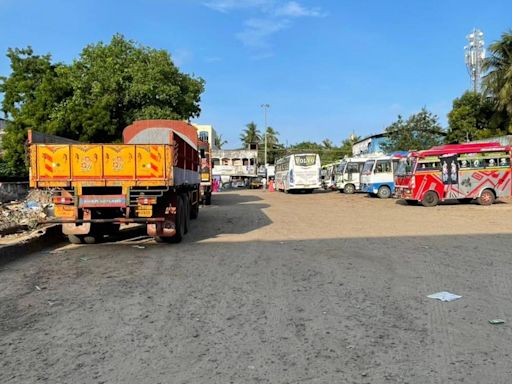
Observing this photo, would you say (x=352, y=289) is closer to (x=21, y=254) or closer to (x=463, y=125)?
(x=21, y=254)

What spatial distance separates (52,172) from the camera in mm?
9547

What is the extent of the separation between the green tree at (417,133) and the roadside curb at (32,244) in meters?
38.1

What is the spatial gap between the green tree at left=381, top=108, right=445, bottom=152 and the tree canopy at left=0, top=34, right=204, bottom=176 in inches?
829

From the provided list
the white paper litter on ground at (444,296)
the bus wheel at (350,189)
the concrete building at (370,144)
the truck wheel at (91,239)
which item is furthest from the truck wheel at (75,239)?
the concrete building at (370,144)

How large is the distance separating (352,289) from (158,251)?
4.74m

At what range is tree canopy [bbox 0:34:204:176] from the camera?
101 feet

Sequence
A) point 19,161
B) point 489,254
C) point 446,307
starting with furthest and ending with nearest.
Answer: point 19,161, point 489,254, point 446,307

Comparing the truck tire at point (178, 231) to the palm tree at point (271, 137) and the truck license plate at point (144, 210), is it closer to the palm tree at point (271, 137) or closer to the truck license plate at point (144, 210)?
the truck license plate at point (144, 210)

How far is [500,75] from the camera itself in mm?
34938

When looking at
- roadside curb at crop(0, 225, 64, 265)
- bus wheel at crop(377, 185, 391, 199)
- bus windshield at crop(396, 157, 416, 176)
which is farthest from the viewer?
bus wheel at crop(377, 185, 391, 199)

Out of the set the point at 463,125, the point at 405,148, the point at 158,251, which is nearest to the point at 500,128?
the point at 463,125

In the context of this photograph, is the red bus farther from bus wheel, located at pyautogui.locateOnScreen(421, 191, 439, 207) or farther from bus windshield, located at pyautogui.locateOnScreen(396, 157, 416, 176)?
bus windshield, located at pyautogui.locateOnScreen(396, 157, 416, 176)

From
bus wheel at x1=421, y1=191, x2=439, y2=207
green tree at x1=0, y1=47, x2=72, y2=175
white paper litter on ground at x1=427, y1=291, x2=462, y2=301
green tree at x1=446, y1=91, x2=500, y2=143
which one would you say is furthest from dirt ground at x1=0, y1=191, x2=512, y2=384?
green tree at x1=446, y1=91, x2=500, y2=143

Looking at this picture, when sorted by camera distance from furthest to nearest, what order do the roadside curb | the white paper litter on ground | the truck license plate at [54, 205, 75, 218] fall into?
the truck license plate at [54, 205, 75, 218] → the roadside curb → the white paper litter on ground
